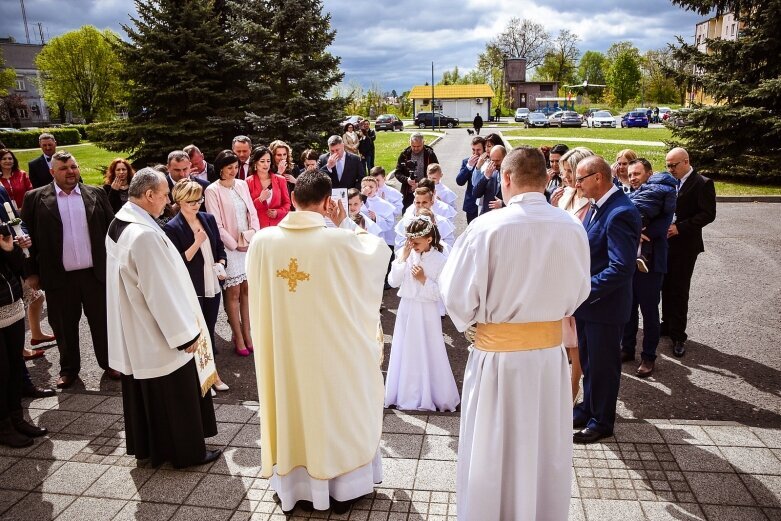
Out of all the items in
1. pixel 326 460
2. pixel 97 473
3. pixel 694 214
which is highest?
pixel 694 214

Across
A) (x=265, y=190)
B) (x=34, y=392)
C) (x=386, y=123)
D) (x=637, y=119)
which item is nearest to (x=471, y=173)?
(x=265, y=190)

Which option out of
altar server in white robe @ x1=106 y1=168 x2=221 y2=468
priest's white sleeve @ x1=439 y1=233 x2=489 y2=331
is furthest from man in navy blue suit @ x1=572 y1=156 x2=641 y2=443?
altar server in white robe @ x1=106 y1=168 x2=221 y2=468

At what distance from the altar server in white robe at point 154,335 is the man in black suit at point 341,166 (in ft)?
17.3

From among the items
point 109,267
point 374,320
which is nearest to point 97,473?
point 109,267

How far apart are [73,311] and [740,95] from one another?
18.4 metres

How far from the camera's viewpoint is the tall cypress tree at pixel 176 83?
15.0 metres

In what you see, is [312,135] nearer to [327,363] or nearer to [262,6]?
[262,6]

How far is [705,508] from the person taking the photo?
12.2 ft

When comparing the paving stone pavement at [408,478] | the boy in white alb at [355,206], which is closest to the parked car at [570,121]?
the boy in white alb at [355,206]

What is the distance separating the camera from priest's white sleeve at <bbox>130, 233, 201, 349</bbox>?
13.0 feet

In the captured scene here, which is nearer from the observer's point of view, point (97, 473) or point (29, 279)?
point (97, 473)

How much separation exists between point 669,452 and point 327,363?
2776 mm

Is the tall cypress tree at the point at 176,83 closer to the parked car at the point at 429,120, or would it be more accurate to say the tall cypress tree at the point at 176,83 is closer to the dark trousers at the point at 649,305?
the dark trousers at the point at 649,305

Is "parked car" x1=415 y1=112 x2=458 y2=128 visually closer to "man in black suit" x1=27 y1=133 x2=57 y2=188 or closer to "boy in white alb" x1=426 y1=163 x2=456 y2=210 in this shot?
"man in black suit" x1=27 y1=133 x2=57 y2=188
